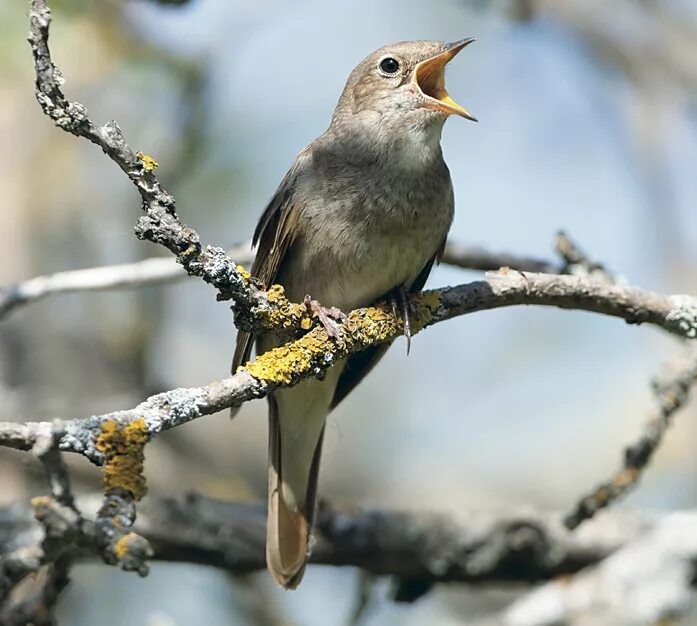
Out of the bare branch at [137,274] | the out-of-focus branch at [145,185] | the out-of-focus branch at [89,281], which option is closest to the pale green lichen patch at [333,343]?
the out-of-focus branch at [145,185]

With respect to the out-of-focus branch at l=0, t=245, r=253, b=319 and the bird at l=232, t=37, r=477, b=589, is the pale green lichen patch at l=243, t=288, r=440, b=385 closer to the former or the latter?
the bird at l=232, t=37, r=477, b=589

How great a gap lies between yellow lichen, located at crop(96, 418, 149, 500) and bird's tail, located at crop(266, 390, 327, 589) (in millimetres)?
1891

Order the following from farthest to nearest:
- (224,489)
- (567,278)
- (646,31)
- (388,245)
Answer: (646,31)
(224,489)
(388,245)
(567,278)

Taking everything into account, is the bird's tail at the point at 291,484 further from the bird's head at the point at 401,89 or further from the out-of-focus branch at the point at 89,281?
the bird's head at the point at 401,89

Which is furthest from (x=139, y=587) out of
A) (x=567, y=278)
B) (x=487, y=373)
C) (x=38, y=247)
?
(x=567, y=278)

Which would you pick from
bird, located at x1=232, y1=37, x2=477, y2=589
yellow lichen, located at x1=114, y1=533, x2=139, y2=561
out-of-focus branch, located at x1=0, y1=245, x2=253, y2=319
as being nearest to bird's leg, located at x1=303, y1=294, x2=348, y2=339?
bird, located at x1=232, y1=37, x2=477, y2=589

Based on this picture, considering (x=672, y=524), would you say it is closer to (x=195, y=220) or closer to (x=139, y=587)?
(x=139, y=587)

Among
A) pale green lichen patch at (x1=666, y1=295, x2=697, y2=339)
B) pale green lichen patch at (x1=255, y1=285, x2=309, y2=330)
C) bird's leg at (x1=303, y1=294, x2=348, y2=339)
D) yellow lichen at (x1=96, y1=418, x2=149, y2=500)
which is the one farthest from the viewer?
pale green lichen patch at (x1=666, y1=295, x2=697, y2=339)

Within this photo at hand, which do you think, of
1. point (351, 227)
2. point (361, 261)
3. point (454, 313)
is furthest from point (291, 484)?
point (454, 313)

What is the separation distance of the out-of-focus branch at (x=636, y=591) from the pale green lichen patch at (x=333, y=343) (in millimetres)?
1469

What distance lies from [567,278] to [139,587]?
5.08m

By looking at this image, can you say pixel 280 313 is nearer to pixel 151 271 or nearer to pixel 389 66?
pixel 151 271

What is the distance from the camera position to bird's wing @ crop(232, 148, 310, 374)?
460 centimetres

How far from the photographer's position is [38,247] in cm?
737
